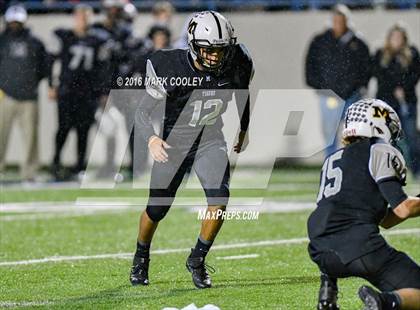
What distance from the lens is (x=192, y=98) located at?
6.94m

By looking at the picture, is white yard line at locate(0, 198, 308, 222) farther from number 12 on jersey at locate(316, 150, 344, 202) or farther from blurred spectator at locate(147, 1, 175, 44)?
number 12 on jersey at locate(316, 150, 344, 202)

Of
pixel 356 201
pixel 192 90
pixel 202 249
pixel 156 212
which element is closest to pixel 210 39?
pixel 192 90

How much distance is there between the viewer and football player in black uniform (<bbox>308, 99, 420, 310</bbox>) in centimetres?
525

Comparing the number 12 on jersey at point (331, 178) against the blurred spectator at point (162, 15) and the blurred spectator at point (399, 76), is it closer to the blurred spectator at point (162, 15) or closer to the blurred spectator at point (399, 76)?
the blurred spectator at point (399, 76)

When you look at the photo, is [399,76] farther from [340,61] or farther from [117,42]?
[117,42]

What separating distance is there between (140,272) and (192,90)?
1140 mm

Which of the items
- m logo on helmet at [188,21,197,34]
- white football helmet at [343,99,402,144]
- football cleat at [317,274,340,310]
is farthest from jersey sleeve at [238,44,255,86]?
football cleat at [317,274,340,310]

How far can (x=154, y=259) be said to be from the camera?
7.93m

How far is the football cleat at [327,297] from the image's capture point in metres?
5.55

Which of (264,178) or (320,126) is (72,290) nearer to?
(264,178)

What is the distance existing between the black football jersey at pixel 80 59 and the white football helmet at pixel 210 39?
648cm

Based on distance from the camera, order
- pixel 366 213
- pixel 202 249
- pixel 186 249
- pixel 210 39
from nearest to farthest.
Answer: pixel 366 213 < pixel 210 39 < pixel 202 249 < pixel 186 249

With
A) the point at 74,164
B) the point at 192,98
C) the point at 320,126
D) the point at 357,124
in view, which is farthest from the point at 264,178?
the point at 357,124

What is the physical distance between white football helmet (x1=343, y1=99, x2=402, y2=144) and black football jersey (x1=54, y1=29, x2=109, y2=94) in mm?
7849
